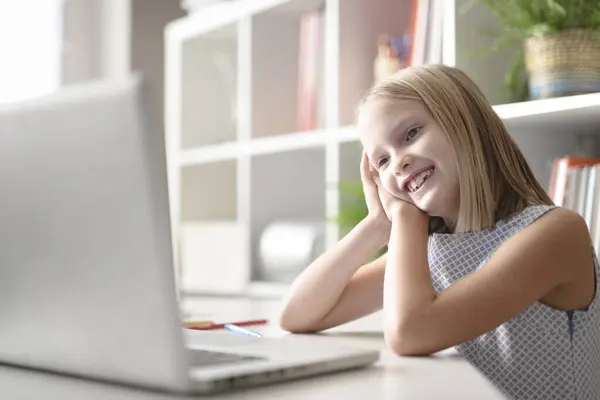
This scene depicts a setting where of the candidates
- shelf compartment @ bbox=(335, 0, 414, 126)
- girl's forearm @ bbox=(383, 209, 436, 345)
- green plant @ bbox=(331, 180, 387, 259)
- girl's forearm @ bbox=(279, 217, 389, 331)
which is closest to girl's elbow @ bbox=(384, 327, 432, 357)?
girl's forearm @ bbox=(383, 209, 436, 345)

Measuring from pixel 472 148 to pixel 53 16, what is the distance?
89.7 inches

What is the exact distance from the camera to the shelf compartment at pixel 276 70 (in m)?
2.30

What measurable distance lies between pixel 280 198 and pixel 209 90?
541 millimetres

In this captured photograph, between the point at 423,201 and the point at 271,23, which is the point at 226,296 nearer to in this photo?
the point at 271,23

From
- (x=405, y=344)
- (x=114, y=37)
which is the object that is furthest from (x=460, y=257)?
(x=114, y=37)

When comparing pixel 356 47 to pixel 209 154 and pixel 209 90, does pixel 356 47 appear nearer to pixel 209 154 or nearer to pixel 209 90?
pixel 209 154

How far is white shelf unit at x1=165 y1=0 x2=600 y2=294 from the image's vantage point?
5.44 feet

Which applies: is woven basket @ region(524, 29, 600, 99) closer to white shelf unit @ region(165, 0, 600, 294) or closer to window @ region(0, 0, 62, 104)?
white shelf unit @ region(165, 0, 600, 294)

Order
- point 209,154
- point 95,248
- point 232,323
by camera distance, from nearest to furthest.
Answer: point 95,248, point 232,323, point 209,154

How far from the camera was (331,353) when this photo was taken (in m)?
0.78

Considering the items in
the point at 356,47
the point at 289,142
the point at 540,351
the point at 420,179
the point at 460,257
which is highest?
the point at 356,47

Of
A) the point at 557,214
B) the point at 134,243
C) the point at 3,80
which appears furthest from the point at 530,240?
the point at 3,80

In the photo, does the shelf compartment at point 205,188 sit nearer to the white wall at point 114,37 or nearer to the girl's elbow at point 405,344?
the white wall at point 114,37

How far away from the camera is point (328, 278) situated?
121cm
